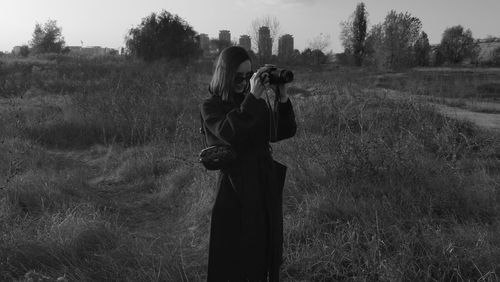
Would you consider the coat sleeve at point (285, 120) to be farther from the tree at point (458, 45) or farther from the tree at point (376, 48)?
the tree at point (458, 45)

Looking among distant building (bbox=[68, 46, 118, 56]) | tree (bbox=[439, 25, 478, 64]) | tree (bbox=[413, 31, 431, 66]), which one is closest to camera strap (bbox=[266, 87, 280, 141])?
distant building (bbox=[68, 46, 118, 56])

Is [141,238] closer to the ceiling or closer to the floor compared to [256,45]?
closer to the floor

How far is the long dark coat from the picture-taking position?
7.70 feet

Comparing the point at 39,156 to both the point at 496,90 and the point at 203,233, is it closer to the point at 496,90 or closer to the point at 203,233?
the point at 203,233

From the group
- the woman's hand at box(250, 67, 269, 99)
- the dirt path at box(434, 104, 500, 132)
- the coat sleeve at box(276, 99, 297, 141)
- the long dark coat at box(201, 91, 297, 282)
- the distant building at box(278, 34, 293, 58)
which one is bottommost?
the dirt path at box(434, 104, 500, 132)

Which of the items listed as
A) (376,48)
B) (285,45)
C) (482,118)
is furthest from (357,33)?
(482,118)

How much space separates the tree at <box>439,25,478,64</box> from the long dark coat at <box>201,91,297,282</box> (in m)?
43.0

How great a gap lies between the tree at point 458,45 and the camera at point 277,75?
43.0 meters

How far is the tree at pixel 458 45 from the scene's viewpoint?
136ft

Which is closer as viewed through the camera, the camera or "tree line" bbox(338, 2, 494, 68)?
the camera

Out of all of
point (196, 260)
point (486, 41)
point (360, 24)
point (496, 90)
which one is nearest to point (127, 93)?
point (196, 260)

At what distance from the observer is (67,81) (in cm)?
1460

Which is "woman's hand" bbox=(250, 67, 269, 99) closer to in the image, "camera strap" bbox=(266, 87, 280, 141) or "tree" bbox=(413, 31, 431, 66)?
"camera strap" bbox=(266, 87, 280, 141)

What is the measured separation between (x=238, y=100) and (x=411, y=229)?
5.61 feet
